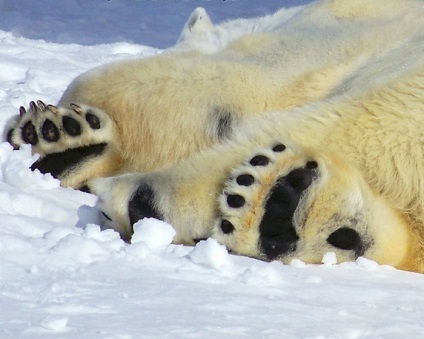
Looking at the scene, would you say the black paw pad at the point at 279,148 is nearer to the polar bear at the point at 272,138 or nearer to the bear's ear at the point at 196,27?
the polar bear at the point at 272,138

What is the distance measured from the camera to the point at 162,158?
3246 millimetres

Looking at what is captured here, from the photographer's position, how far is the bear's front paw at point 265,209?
2.31 meters

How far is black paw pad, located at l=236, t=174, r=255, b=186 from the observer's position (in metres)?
2.37

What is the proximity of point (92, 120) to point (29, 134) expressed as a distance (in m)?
0.21

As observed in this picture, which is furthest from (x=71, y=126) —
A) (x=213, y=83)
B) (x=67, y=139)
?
(x=213, y=83)

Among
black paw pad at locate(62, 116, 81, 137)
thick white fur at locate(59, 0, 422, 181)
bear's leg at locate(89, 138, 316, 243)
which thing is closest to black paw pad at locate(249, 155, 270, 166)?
bear's leg at locate(89, 138, 316, 243)

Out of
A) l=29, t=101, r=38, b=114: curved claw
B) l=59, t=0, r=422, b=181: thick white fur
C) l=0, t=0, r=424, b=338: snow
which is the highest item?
l=59, t=0, r=422, b=181: thick white fur

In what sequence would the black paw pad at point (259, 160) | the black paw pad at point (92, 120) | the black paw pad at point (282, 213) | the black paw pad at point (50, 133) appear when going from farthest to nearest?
the black paw pad at point (92, 120) → the black paw pad at point (50, 133) → the black paw pad at point (259, 160) → the black paw pad at point (282, 213)

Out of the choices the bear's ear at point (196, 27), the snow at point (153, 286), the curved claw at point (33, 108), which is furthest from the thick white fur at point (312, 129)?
the bear's ear at point (196, 27)

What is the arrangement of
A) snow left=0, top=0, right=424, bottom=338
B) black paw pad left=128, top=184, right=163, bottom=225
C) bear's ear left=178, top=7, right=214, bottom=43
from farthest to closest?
bear's ear left=178, top=7, right=214, bottom=43 → black paw pad left=128, top=184, right=163, bottom=225 → snow left=0, top=0, right=424, bottom=338

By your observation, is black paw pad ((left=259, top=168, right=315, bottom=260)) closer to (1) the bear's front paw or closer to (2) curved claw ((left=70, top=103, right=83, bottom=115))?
(1) the bear's front paw

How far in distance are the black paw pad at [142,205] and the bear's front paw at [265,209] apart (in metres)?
0.22

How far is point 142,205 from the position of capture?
2.54 metres

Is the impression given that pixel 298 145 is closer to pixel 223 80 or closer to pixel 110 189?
pixel 110 189
